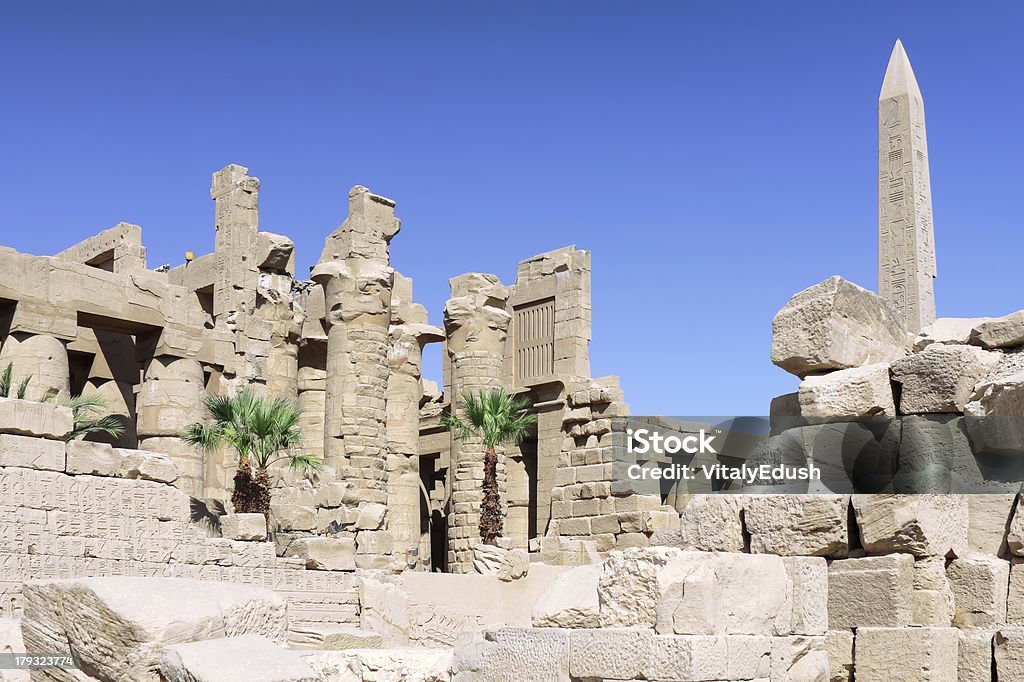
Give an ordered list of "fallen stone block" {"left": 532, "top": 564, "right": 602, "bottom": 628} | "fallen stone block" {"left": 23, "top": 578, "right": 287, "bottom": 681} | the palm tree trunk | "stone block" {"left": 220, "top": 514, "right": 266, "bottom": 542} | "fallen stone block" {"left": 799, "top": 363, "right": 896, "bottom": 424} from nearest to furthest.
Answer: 1. "fallen stone block" {"left": 23, "top": 578, "right": 287, "bottom": 681}
2. "fallen stone block" {"left": 532, "top": 564, "right": 602, "bottom": 628}
3. "fallen stone block" {"left": 799, "top": 363, "right": 896, "bottom": 424}
4. "stone block" {"left": 220, "top": 514, "right": 266, "bottom": 542}
5. the palm tree trunk

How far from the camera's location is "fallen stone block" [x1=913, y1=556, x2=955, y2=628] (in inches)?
247

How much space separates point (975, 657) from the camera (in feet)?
20.7

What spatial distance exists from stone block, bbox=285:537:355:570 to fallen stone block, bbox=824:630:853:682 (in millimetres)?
12076

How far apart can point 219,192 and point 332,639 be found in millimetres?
18187

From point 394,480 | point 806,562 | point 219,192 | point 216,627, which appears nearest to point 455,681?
point 216,627

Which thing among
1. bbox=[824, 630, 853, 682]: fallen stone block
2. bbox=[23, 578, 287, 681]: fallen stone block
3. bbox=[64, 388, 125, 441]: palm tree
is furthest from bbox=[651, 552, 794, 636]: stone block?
bbox=[64, 388, 125, 441]: palm tree

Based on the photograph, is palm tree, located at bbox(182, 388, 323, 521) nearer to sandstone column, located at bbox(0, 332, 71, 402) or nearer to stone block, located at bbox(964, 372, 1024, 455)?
sandstone column, located at bbox(0, 332, 71, 402)

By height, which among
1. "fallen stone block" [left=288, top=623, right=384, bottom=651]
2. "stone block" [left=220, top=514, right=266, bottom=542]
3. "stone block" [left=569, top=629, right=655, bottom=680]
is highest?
"stone block" [left=220, top=514, right=266, bottom=542]

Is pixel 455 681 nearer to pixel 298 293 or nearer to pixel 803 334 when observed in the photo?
pixel 803 334

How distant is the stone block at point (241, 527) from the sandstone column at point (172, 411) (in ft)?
10.5

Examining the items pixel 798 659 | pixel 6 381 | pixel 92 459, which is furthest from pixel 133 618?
pixel 6 381

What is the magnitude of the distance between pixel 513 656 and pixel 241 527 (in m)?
11.7

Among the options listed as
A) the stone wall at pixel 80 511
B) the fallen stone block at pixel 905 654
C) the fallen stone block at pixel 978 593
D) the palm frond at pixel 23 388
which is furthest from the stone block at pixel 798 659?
the palm frond at pixel 23 388

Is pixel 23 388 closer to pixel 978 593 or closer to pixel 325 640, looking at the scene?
pixel 325 640
